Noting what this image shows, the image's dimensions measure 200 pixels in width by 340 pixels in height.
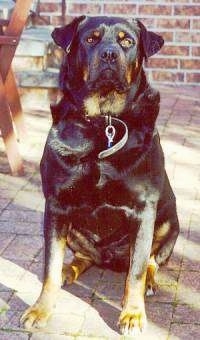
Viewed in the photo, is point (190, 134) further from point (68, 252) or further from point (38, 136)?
point (68, 252)


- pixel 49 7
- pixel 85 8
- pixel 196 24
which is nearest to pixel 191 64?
pixel 196 24

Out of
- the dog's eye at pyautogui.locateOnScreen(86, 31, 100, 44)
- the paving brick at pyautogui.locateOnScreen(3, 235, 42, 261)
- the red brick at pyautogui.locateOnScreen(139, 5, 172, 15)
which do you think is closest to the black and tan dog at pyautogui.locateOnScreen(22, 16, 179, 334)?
the dog's eye at pyautogui.locateOnScreen(86, 31, 100, 44)

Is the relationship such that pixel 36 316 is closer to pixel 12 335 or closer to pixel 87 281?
pixel 12 335

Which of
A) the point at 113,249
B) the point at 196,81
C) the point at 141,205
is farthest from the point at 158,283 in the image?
the point at 196,81

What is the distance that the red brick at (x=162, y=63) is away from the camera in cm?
706

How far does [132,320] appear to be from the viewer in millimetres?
2914

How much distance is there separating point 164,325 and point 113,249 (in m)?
0.44

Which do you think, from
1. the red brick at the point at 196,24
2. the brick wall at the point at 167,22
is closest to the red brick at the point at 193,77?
the brick wall at the point at 167,22

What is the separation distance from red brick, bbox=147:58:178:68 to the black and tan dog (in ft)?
13.0

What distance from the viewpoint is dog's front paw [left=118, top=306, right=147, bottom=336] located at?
2.91m

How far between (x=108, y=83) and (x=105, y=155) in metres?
0.32

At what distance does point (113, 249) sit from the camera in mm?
3229

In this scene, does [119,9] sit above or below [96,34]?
below

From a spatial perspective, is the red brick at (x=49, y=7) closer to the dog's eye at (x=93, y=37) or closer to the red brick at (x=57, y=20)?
the red brick at (x=57, y=20)
